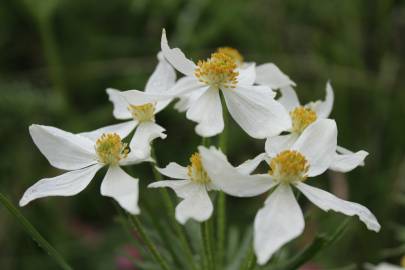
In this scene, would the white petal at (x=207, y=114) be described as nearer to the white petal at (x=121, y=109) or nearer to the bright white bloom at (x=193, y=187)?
the bright white bloom at (x=193, y=187)

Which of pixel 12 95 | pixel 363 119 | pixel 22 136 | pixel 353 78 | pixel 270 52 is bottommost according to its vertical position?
pixel 363 119

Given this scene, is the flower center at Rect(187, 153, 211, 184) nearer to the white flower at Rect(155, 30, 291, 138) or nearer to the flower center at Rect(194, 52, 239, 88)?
the white flower at Rect(155, 30, 291, 138)

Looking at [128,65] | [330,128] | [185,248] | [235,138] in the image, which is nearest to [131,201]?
[185,248]

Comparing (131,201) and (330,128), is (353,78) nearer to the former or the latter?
(330,128)

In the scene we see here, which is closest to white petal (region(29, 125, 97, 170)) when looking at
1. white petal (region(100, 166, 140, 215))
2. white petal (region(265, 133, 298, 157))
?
white petal (region(100, 166, 140, 215))

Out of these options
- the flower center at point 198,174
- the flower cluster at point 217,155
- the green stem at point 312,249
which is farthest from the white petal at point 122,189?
the green stem at point 312,249

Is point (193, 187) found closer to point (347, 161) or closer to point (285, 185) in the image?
point (285, 185)
